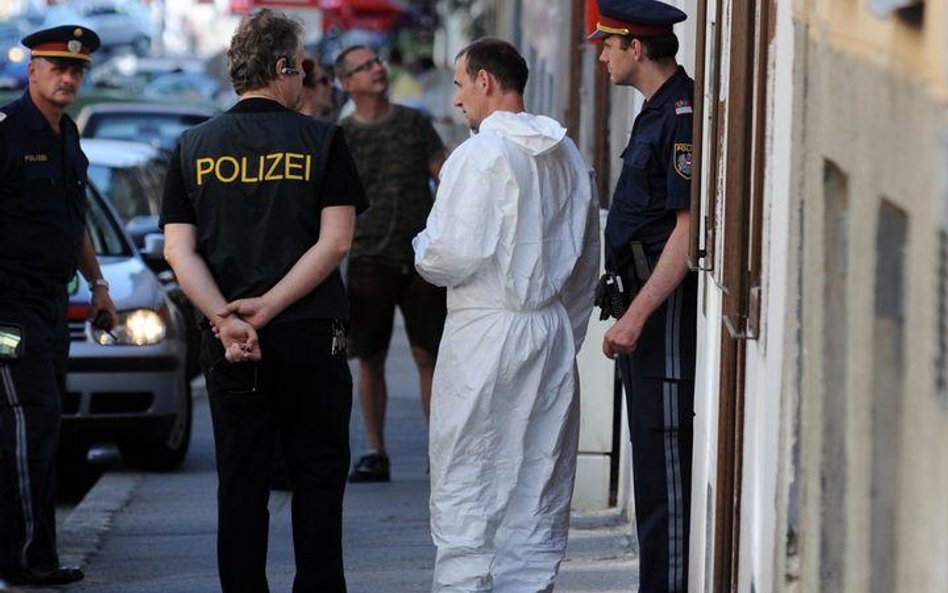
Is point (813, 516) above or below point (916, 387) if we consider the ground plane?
below

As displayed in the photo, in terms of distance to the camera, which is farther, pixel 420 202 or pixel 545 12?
pixel 545 12

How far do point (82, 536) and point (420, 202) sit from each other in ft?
7.76

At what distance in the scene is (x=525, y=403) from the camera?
21.1ft

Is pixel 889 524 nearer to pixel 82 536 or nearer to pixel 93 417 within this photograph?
pixel 82 536

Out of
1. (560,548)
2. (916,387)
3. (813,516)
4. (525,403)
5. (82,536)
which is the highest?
(916,387)

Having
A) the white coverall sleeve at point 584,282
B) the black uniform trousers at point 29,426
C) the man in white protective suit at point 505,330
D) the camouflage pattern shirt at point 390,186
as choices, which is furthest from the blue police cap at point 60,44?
the camouflage pattern shirt at point 390,186

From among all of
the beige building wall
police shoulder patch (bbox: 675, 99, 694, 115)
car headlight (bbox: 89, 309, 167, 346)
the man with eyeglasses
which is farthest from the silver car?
the beige building wall

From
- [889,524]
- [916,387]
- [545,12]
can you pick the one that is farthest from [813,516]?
[545,12]

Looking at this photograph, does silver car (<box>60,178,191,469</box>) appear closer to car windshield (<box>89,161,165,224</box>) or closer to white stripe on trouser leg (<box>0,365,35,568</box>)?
white stripe on trouser leg (<box>0,365,35,568</box>)

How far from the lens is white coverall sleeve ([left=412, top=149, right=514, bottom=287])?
6250mm

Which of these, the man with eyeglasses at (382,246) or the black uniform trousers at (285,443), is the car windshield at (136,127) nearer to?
the man with eyeglasses at (382,246)

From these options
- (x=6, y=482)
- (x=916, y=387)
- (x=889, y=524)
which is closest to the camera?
(x=916, y=387)

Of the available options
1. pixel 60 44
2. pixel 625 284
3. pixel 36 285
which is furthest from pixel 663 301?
pixel 60 44

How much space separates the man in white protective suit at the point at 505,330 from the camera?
6.29m
